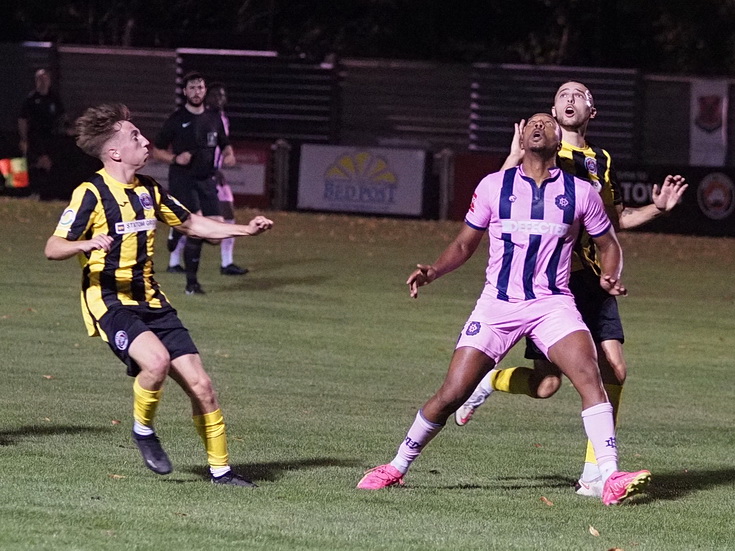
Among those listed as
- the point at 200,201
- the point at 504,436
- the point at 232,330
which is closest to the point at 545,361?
the point at 504,436

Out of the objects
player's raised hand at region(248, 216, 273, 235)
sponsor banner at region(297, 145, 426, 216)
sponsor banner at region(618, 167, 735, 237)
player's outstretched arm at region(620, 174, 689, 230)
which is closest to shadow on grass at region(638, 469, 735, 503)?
A: player's outstretched arm at region(620, 174, 689, 230)

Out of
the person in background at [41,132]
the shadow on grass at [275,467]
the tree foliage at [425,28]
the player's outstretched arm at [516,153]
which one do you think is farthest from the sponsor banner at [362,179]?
the player's outstretched arm at [516,153]

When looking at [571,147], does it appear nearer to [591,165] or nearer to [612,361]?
[591,165]

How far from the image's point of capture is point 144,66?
3162 centimetres

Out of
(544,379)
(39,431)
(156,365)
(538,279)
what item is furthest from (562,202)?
(39,431)

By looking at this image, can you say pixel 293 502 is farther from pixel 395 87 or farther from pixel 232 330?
pixel 395 87

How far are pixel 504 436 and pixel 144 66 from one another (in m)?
23.8

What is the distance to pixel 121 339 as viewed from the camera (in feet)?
22.8

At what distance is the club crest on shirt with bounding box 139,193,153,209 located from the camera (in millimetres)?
7145

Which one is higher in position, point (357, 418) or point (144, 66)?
point (144, 66)

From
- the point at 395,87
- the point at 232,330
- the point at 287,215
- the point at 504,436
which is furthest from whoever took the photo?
the point at 395,87

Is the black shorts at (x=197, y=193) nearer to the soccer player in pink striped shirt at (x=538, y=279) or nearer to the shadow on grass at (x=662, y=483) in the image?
the shadow on grass at (x=662, y=483)

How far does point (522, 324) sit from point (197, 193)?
938cm

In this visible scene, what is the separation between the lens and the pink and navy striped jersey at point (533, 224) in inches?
271
